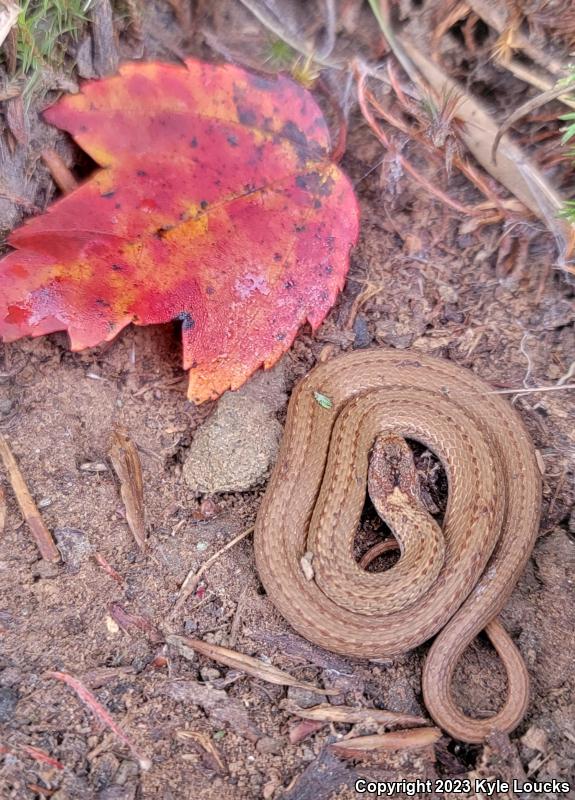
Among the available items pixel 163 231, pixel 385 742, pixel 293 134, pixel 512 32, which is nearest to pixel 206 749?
pixel 385 742

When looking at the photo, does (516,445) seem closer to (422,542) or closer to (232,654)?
(422,542)

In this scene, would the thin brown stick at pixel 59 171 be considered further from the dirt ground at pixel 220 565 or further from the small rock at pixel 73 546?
the small rock at pixel 73 546

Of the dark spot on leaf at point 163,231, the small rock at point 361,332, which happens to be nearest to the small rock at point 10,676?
the dark spot on leaf at point 163,231

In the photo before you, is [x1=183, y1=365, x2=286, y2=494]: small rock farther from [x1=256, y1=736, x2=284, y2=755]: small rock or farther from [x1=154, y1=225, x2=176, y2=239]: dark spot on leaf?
[x1=256, y1=736, x2=284, y2=755]: small rock

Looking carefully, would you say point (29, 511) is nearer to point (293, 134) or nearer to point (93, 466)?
point (93, 466)

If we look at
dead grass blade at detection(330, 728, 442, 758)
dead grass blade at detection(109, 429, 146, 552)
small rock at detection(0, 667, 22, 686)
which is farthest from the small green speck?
small rock at detection(0, 667, 22, 686)

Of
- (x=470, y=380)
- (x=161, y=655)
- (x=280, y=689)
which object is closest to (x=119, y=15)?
(x=470, y=380)
